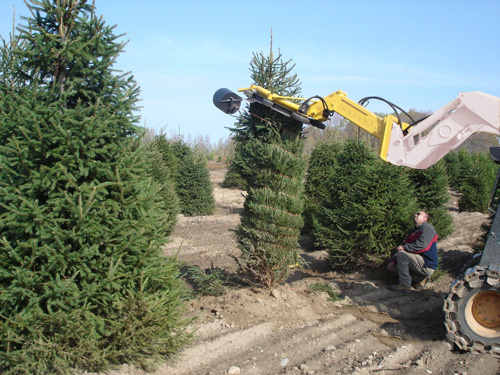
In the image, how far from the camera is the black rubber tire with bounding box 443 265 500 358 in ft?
15.4

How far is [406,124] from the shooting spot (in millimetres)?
5426

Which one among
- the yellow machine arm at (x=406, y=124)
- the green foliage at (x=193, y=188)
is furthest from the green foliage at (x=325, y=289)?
the green foliage at (x=193, y=188)

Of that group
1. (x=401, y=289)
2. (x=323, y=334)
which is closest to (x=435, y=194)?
(x=401, y=289)

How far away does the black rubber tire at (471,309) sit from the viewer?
4.68m

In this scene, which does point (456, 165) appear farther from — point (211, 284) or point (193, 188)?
point (211, 284)

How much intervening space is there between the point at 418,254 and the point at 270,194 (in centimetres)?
305

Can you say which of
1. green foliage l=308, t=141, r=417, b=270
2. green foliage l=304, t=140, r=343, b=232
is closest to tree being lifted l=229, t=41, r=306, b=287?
green foliage l=308, t=141, r=417, b=270

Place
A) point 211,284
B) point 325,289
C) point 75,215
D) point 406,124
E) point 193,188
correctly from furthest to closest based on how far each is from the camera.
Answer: point 193,188 < point 325,289 < point 211,284 < point 406,124 < point 75,215

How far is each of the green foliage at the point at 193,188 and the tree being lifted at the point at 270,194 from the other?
8.98 meters

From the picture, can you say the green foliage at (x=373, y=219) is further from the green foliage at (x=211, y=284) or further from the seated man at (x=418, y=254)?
the green foliage at (x=211, y=284)

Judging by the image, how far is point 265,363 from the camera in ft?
14.3

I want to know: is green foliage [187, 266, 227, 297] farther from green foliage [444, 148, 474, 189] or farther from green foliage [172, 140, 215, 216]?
green foliage [444, 148, 474, 189]

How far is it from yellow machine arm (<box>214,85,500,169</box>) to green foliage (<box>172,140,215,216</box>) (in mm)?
9409

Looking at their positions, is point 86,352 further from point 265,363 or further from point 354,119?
point 354,119
